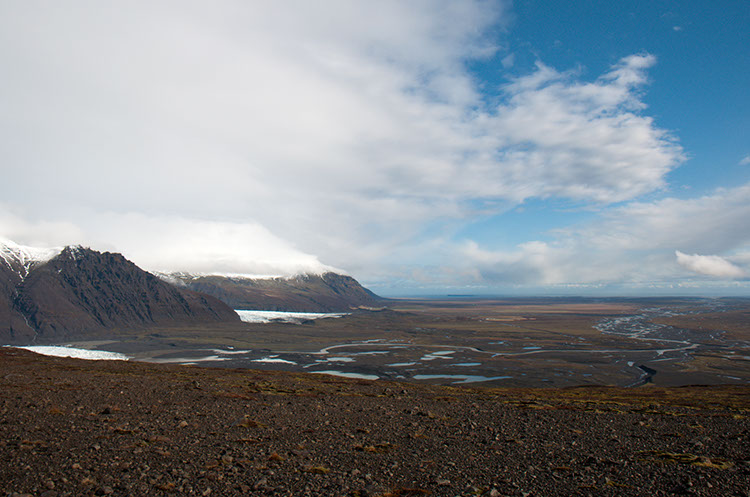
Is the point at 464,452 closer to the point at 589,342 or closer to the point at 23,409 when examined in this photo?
the point at 23,409

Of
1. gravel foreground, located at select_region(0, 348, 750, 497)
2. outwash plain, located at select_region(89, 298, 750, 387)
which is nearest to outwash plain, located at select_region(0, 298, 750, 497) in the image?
gravel foreground, located at select_region(0, 348, 750, 497)

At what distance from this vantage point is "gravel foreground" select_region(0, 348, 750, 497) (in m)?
12.4

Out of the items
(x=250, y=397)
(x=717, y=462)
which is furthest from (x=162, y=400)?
(x=717, y=462)

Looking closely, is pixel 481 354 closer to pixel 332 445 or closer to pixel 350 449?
pixel 332 445

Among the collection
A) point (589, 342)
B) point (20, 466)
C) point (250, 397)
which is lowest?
point (589, 342)

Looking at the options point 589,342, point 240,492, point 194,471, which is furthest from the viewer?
point 589,342

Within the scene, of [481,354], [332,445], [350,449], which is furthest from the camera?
[481,354]

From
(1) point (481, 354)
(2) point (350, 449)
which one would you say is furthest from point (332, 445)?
(1) point (481, 354)

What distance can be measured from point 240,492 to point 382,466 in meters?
4.82

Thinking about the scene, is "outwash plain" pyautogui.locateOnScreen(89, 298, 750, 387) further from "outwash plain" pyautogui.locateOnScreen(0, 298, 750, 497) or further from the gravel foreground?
the gravel foreground

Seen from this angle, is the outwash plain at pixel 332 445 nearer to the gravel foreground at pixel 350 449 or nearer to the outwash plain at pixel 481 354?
the gravel foreground at pixel 350 449

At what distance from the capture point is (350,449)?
16.5 meters

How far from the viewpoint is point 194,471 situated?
13430 millimetres

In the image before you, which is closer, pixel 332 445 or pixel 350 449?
pixel 350 449
